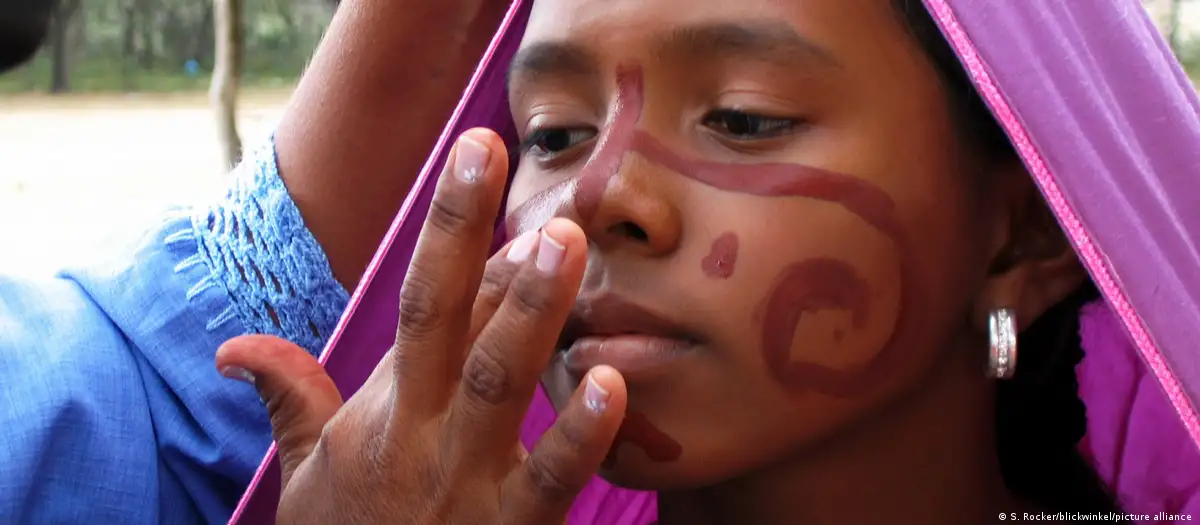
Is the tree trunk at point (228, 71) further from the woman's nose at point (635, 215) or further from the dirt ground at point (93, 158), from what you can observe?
the woman's nose at point (635, 215)

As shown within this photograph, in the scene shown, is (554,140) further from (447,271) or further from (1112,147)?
(1112,147)

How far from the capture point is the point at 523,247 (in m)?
0.77

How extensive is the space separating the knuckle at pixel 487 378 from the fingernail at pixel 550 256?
0.07 metres

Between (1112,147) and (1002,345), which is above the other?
(1112,147)

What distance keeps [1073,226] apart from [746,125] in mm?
275

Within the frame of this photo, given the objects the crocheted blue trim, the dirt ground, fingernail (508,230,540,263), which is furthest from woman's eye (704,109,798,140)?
the dirt ground

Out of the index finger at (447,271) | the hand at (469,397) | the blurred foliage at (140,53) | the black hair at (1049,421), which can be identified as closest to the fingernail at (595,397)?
the hand at (469,397)

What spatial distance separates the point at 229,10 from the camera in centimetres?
261

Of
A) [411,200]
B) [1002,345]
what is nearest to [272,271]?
[411,200]

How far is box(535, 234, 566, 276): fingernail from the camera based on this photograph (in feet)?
2.38

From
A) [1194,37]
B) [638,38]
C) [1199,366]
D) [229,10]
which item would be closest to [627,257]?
[638,38]

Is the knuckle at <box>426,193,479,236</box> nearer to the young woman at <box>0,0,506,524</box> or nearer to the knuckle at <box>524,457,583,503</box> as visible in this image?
the knuckle at <box>524,457,583,503</box>

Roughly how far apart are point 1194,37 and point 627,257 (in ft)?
15.2

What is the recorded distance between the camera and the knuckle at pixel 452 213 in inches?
29.2
